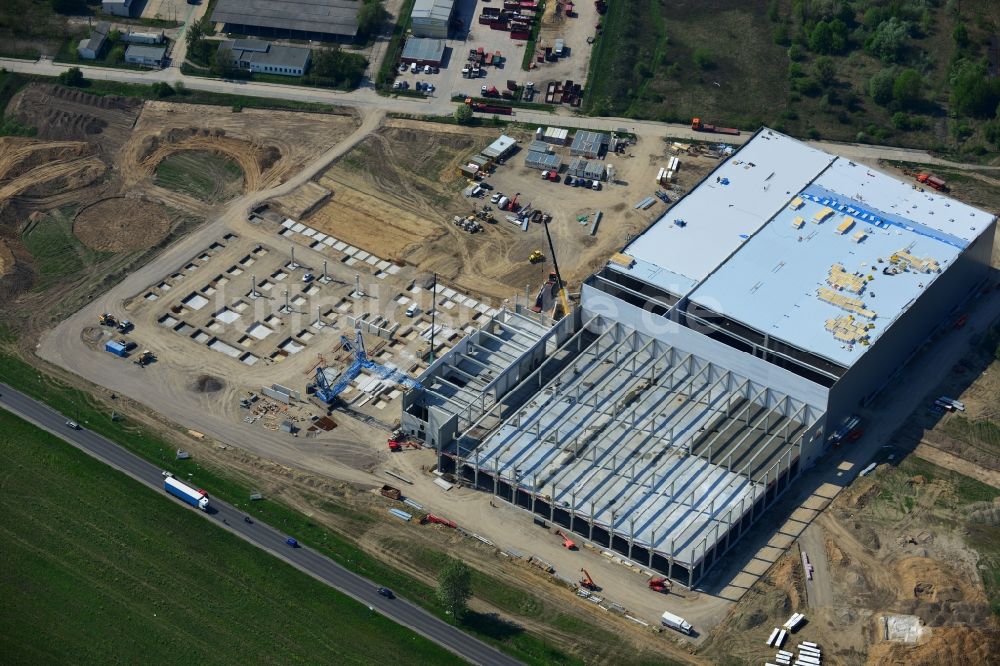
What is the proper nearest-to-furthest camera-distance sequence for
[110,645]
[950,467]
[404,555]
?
[110,645], [404,555], [950,467]

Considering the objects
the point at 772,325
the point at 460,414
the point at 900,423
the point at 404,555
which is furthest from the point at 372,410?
the point at 900,423

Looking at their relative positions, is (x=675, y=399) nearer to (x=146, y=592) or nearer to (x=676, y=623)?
(x=676, y=623)

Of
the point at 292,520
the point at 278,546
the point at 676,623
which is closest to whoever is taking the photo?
the point at 676,623

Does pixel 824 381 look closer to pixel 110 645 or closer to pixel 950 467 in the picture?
pixel 950 467

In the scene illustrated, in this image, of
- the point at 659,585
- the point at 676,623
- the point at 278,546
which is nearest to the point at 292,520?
the point at 278,546

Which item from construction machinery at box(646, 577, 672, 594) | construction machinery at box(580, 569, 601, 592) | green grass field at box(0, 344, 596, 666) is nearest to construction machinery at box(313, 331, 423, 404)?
green grass field at box(0, 344, 596, 666)

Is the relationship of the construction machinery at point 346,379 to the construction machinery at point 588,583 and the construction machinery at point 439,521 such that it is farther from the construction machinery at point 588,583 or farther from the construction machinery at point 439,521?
the construction machinery at point 588,583
